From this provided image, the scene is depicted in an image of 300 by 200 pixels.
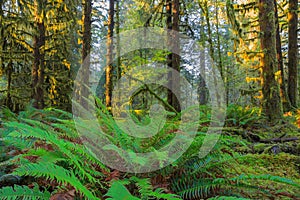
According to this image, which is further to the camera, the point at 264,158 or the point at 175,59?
the point at 175,59

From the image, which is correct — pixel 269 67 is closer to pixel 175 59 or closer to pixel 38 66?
pixel 175 59

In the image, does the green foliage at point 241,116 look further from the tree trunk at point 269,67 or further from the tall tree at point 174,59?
the tall tree at point 174,59

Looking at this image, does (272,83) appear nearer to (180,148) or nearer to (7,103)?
(180,148)

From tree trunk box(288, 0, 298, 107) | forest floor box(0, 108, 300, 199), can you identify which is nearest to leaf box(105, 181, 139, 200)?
forest floor box(0, 108, 300, 199)

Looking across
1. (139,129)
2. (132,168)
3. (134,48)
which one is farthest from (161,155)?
(134,48)

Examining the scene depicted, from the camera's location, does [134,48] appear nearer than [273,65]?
No

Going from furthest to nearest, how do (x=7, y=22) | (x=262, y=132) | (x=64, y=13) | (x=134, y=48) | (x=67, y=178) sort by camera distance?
(x=134, y=48), (x=64, y=13), (x=7, y=22), (x=262, y=132), (x=67, y=178)

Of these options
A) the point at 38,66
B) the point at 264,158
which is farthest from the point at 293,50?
the point at 38,66

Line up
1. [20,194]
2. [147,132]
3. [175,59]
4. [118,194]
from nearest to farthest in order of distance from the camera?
[118,194]
[20,194]
[147,132]
[175,59]

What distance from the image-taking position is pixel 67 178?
4.06ft

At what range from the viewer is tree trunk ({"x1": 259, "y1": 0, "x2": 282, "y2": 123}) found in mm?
5762

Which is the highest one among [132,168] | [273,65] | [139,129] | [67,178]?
[273,65]

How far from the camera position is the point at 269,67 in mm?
5789

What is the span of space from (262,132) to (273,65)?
1810 millimetres
